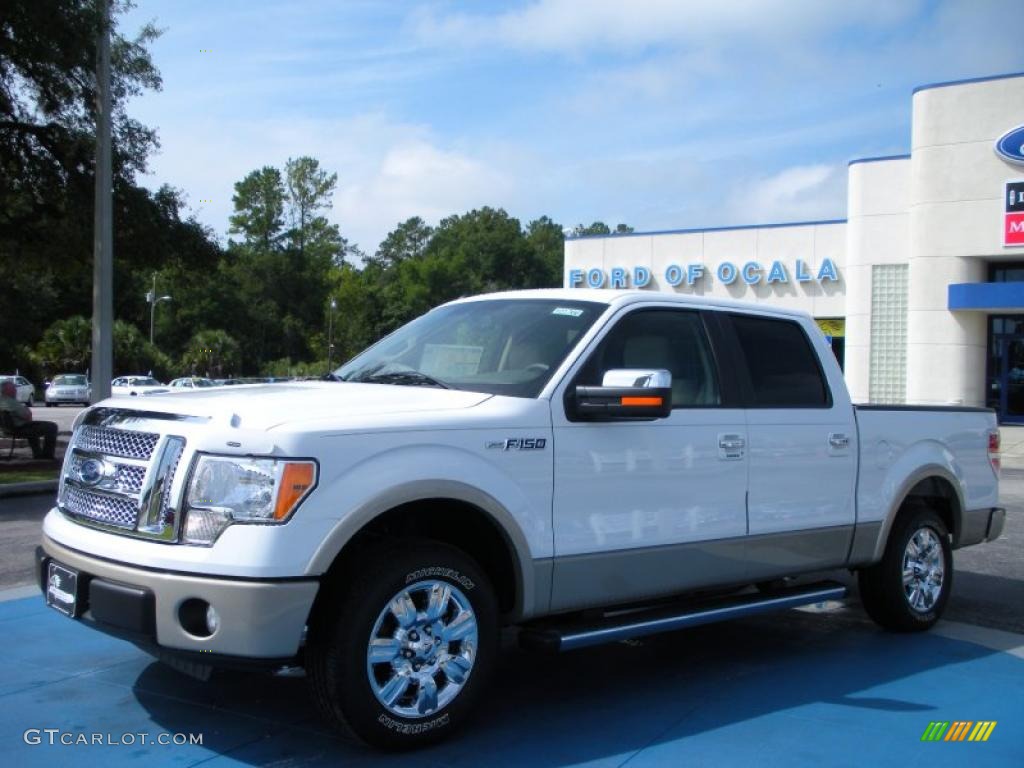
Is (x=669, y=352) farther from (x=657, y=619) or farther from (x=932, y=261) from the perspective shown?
(x=932, y=261)

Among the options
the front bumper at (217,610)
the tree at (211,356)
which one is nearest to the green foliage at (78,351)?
the tree at (211,356)

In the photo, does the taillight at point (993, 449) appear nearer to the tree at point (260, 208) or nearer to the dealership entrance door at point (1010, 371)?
the dealership entrance door at point (1010, 371)

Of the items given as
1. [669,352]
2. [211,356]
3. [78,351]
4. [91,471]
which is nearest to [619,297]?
[669,352]

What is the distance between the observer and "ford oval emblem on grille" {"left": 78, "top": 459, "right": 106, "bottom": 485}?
177 inches

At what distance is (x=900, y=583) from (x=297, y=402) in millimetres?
4118

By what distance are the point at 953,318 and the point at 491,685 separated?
92.2ft

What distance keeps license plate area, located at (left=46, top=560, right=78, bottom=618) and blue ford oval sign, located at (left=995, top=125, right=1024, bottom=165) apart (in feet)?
97.7

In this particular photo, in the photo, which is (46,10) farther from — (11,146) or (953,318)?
(953,318)

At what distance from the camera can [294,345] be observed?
320 feet

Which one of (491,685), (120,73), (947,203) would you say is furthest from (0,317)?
(491,685)

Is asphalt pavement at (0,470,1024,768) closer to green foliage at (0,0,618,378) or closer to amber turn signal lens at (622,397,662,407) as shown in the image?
amber turn signal lens at (622,397,662,407)

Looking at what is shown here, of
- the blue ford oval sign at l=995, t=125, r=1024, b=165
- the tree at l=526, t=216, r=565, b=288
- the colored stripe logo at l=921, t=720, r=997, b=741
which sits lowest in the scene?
the colored stripe logo at l=921, t=720, r=997, b=741

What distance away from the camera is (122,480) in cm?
438

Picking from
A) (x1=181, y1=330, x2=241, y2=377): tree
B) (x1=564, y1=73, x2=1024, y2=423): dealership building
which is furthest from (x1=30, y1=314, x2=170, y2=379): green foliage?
(x1=564, y1=73, x2=1024, y2=423): dealership building
